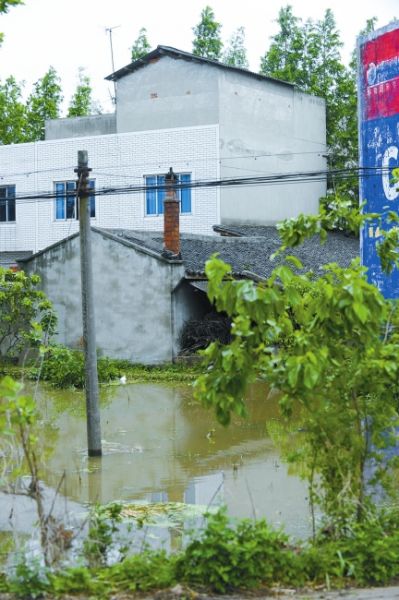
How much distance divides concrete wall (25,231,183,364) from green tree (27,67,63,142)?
21.4 meters

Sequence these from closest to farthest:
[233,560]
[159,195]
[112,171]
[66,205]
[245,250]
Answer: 1. [233,560]
2. [245,250]
3. [159,195]
4. [112,171]
5. [66,205]

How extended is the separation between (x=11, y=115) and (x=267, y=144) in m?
13.4

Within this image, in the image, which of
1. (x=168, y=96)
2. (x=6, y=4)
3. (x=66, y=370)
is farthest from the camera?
(x=168, y=96)

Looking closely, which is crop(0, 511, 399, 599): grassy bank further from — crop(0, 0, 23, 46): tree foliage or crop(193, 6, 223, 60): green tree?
→ crop(193, 6, 223, 60): green tree

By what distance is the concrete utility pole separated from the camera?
585 inches

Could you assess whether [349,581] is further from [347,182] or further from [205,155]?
[347,182]

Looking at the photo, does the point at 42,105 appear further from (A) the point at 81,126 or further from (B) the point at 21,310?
(B) the point at 21,310

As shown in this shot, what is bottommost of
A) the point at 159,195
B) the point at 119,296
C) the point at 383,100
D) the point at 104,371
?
the point at 104,371

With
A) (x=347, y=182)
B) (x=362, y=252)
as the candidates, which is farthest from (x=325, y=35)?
(x=362, y=252)

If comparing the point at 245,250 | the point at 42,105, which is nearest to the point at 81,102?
the point at 42,105

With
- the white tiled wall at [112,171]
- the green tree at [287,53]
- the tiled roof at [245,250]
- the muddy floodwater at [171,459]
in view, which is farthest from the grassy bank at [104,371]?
the green tree at [287,53]

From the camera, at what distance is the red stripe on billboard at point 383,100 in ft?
67.1

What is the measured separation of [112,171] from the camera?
35.4m

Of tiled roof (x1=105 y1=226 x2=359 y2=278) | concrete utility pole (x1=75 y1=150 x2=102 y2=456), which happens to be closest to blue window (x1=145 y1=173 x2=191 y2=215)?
tiled roof (x1=105 y1=226 x2=359 y2=278)
